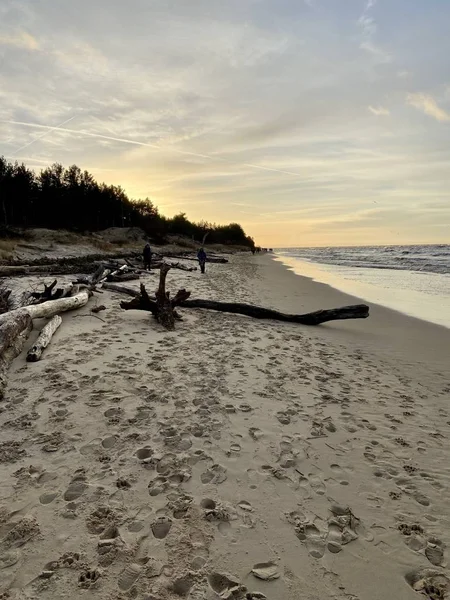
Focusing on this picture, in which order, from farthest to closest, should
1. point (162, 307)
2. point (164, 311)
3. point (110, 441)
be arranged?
point (162, 307) < point (164, 311) < point (110, 441)

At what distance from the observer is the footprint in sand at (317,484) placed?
313 centimetres

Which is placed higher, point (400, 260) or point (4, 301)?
point (400, 260)

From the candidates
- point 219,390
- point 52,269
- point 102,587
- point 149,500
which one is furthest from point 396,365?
point 52,269

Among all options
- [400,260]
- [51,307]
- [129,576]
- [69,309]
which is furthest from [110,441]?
[400,260]

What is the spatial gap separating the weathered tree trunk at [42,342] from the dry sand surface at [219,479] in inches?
6.7

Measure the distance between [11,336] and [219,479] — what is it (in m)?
4.73

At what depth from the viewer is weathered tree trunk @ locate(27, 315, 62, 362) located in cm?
572

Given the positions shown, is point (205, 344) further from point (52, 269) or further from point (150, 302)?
point (52, 269)

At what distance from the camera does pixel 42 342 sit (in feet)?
20.4

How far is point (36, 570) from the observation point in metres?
2.25

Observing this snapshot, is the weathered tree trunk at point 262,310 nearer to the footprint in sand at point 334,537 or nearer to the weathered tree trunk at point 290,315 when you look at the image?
the weathered tree trunk at point 290,315

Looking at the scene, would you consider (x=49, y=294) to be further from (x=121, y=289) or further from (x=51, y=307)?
(x=121, y=289)

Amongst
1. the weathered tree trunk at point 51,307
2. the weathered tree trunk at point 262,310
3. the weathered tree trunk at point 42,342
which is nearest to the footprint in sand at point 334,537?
the weathered tree trunk at point 42,342

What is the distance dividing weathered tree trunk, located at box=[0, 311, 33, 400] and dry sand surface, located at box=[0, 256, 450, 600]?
7.8 inches
